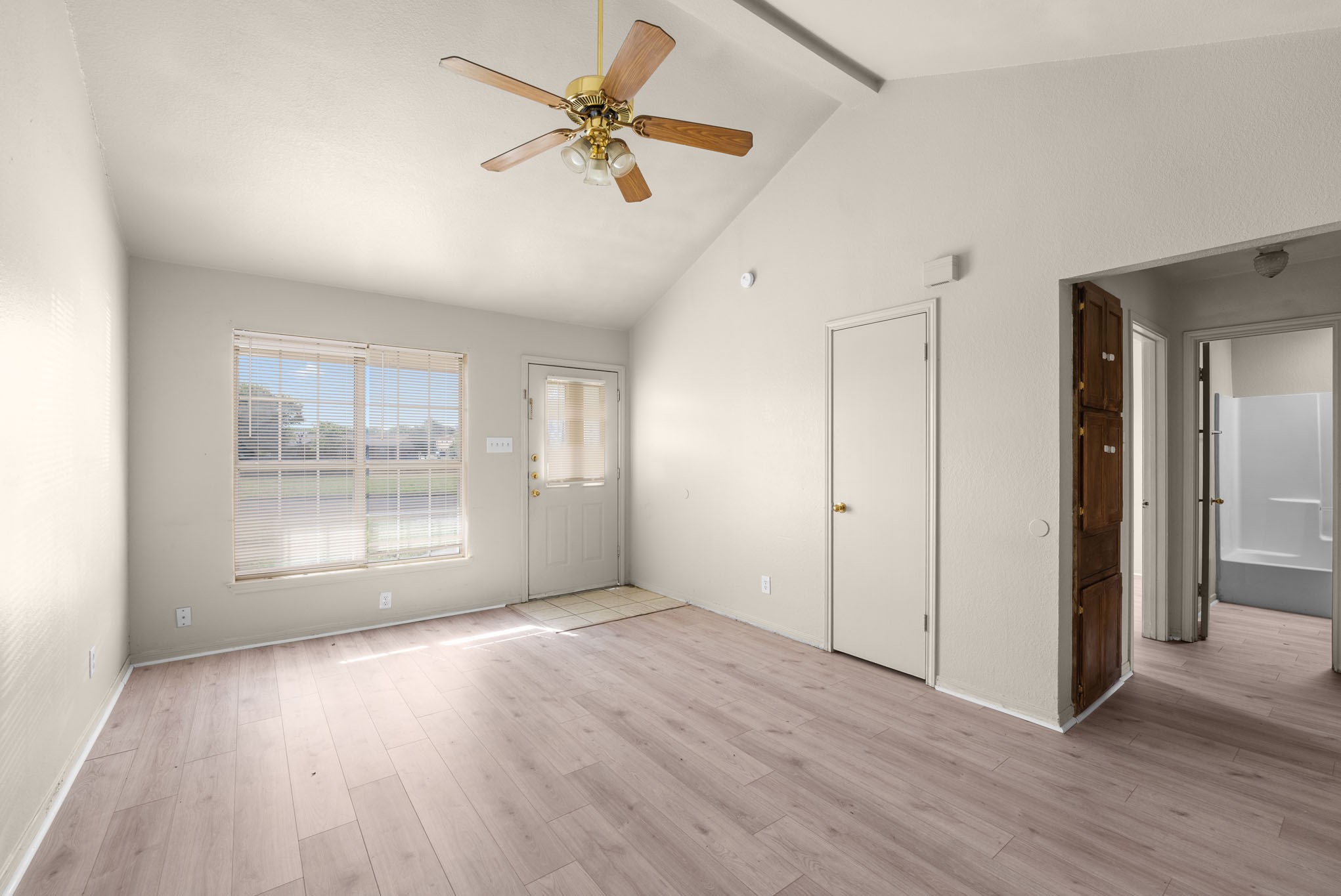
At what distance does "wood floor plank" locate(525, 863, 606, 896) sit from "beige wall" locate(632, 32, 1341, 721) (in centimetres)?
230

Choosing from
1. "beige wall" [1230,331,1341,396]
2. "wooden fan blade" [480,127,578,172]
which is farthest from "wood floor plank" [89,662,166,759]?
"beige wall" [1230,331,1341,396]

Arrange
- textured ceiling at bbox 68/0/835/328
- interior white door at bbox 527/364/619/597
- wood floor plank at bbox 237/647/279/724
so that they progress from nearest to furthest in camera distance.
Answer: textured ceiling at bbox 68/0/835/328, wood floor plank at bbox 237/647/279/724, interior white door at bbox 527/364/619/597

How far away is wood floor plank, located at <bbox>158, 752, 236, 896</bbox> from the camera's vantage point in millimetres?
1879

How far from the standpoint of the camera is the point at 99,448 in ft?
9.92

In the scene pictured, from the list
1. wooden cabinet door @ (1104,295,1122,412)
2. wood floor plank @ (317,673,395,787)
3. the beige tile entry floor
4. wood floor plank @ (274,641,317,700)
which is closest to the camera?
wood floor plank @ (317,673,395,787)

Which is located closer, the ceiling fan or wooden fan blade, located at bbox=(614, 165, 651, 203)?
the ceiling fan

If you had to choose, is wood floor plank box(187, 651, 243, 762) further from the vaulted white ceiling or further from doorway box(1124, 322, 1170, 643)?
doorway box(1124, 322, 1170, 643)

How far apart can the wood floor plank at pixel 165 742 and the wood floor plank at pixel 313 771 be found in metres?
0.41

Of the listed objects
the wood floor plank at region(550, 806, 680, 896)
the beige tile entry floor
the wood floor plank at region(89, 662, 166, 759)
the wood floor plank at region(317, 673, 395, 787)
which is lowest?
the wood floor plank at region(317, 673, 395, 787)

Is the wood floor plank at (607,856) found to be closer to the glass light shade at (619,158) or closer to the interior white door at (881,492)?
the interior white door at (881,492)

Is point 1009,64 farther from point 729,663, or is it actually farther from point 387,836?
point 387,836

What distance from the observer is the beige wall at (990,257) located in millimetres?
2357

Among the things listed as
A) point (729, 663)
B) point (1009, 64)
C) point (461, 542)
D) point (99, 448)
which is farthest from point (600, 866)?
point (1009, 64)

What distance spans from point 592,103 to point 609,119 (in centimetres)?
9
